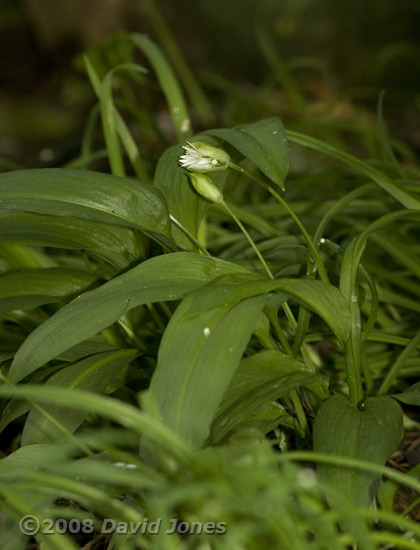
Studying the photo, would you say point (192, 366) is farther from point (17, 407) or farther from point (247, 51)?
point (247, 51)

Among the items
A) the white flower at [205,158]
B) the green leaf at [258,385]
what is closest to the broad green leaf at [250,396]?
the green leaf at [258,385]

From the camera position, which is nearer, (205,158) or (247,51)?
(205,158)

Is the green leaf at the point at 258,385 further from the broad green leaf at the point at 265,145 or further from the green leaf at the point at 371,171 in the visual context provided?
the green leaf at the point at 371,171

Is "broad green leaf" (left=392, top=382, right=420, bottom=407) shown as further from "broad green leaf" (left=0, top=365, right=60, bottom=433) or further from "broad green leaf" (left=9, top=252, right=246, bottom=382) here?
"broad green leaf" (left=0, top=365, right=60, bottom=433)

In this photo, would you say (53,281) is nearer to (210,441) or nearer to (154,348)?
(154,348)

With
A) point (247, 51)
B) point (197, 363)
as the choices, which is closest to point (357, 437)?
point (197, 363)

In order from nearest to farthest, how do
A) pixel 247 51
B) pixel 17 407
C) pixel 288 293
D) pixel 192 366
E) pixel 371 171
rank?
pixel 192 366 → pixel 288 293 → pixel 17 407 → pixel 371 171 → pixel 247 51

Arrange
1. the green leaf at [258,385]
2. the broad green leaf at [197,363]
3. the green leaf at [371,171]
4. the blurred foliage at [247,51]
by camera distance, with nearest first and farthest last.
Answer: the broad green leaf at [197,363], the green leaf at [258,385], the green leaf at [371,171], the blurred foliage at [247,51]

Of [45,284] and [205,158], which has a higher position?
[205,158]
